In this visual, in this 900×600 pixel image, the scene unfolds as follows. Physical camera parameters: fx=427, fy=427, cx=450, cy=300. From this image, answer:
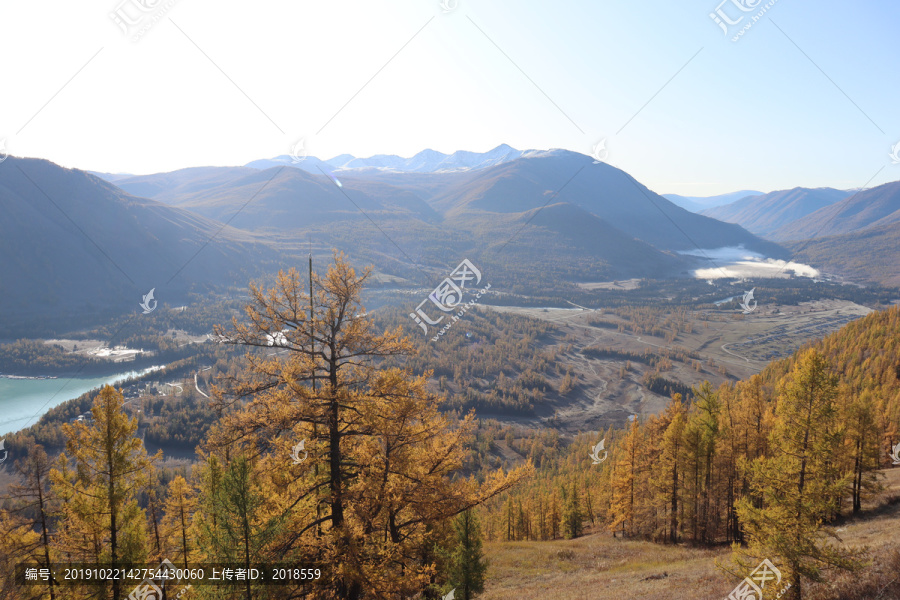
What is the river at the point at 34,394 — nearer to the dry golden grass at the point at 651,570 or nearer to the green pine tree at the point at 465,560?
the dry golden grass at the point at 651,570

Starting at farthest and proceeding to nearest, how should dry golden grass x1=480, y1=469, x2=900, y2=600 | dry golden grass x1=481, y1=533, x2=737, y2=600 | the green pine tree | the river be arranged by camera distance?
the river < the green pine tree < dry golden grass x1=481, y1=533, x2=737, y2=600 < dry golden grass x1=480, y1=469, x2=900, y2=600

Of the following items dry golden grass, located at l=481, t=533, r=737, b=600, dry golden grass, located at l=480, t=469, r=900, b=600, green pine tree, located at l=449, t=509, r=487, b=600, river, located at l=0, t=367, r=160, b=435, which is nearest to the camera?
dry golden grass, located at l=480, t=469, r=900, b=600

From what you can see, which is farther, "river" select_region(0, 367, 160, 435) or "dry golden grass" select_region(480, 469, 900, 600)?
"river" select_region(0, 367, 160, 435)

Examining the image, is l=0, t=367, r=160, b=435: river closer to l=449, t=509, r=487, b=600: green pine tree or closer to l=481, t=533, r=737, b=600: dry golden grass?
l=481, t=533, r=737, b=600: dry golden grass

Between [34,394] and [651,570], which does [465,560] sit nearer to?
[651,570]

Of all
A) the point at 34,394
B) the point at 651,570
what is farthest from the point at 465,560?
the point at 34,394

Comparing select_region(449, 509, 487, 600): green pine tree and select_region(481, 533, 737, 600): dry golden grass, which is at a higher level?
select_region(449, 509, 487, 600): green pine tree

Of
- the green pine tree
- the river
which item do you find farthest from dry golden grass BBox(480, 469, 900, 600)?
the river
